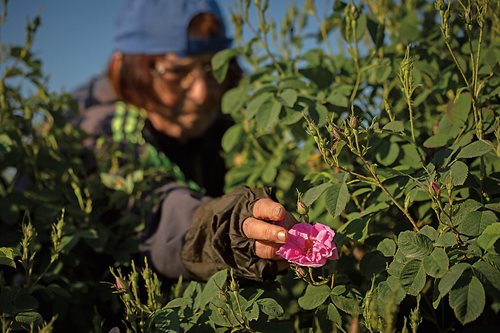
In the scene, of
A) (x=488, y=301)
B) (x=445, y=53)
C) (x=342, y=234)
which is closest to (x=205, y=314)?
(x=342, y=234)

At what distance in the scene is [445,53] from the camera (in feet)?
5.24

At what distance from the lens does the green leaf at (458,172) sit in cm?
100

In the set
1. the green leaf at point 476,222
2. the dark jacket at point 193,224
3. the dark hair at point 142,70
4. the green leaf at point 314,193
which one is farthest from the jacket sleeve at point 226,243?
the dark hair at point 142,70

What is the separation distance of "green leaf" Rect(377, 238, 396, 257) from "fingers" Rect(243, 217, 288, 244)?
0.70 feet

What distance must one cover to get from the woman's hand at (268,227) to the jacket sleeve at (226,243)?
0.09 ft

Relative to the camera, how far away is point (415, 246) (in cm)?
99

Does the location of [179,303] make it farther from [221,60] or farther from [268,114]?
[221,60]

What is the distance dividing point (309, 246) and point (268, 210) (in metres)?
0.12

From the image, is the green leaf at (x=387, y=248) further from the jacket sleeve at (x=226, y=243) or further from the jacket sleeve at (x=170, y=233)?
the jacket sleeve at (x=170, y=233)

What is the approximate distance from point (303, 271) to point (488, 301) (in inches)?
23.2

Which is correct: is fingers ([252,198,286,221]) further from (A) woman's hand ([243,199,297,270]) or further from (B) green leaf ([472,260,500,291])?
(B) green leaf ([472,260,500,291])

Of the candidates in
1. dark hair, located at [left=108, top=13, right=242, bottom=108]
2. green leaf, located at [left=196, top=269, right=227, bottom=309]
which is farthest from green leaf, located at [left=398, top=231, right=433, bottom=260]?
dark hair, located at [left=108, top=13, right=242, bottom=108]

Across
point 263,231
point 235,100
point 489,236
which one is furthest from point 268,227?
point 235,100

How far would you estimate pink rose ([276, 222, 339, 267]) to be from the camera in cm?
104
